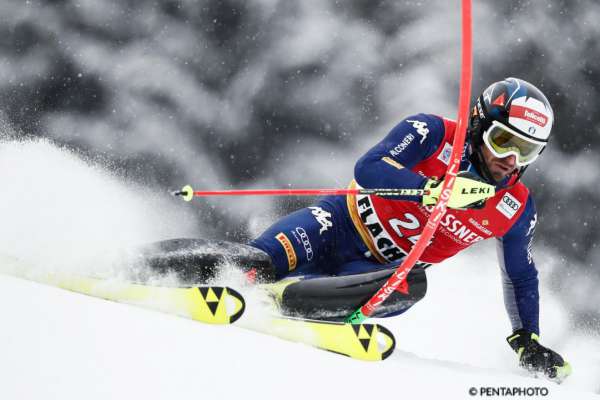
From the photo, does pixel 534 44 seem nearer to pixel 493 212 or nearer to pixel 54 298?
pixel 493 212

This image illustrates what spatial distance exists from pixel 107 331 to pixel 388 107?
4481 millimetres

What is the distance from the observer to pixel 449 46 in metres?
5.96

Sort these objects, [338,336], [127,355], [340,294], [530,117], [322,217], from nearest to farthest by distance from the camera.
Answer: [127,355] → [338,336] → [340,294] → [530,117] → [322,217]

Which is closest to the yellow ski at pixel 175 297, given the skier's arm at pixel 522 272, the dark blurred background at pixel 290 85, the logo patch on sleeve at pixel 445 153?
the logo patch on sleeve at pixel 445 153

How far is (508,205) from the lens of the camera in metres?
3.27

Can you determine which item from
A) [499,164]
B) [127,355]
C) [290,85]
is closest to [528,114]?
[499,164]

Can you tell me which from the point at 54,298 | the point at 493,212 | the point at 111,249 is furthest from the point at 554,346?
the point at 54,298

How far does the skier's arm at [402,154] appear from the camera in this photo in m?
2.79

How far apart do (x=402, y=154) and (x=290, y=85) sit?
10.1ft

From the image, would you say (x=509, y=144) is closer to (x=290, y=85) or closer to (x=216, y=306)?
(x=216, y=306)

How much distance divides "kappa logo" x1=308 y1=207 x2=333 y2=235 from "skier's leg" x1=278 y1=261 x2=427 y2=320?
0.48m

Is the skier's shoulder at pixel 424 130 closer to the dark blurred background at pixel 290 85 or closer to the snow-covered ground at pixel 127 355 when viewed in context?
the snow-covered ground at pixel 127 355

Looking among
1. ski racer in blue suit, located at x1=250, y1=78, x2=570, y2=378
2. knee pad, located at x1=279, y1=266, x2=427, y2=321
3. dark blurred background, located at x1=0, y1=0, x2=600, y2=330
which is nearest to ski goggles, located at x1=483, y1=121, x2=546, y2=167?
ski racer in blue suit, located at x1=250, y1=78, x2=570, y2=378

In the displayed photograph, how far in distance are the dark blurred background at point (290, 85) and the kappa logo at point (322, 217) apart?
251cm
